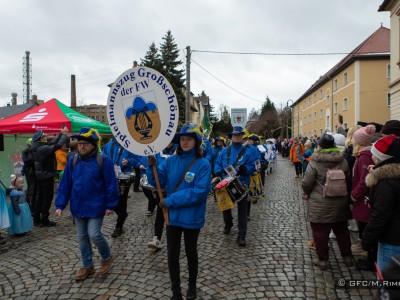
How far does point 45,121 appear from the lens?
9.30 metres

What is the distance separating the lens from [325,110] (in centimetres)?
4472

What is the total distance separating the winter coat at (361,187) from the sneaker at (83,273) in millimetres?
3432

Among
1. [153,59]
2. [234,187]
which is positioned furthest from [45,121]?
[153,59]

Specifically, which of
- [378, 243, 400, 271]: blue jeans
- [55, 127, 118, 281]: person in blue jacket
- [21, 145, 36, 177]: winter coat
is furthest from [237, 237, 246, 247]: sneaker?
[21, 145, 36, 177]: winter coat

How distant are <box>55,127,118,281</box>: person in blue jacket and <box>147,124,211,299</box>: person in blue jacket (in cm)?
86

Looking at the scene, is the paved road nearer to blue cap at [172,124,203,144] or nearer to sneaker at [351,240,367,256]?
sneaker at [351,240,367,256]

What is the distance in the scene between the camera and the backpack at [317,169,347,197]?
4.05m

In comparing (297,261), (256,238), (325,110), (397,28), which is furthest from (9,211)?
(325,110)

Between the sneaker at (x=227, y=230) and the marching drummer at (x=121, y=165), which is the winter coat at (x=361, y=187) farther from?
the marching drummer at (x=121, y=165)

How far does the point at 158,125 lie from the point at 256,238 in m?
3.16

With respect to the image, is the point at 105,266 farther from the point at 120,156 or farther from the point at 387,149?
the point at 387,149

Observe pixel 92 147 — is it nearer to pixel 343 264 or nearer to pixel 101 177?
pixel 101 177

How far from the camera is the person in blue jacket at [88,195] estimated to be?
12.8ft

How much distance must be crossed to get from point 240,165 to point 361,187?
1.88m
